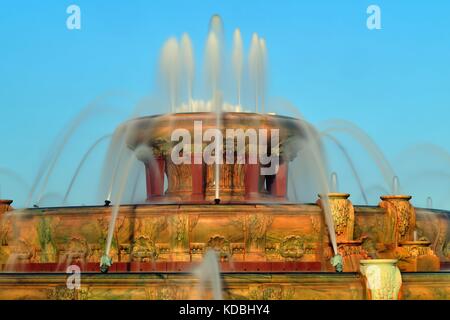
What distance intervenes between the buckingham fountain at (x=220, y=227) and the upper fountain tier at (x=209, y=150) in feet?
0.10

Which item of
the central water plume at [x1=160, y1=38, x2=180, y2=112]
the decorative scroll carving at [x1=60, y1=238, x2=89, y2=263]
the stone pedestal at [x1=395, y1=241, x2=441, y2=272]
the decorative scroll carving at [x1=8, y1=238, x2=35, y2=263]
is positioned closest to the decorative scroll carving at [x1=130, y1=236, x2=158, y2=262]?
the decorative scroll carving at [x1=60, y1=238, x2=89, y2=263]

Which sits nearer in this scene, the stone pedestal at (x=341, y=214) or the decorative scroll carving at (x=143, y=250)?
the decorative scroll carving at (x=143, y=250)

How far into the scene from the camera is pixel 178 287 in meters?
16.5

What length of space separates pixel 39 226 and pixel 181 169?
4669mm

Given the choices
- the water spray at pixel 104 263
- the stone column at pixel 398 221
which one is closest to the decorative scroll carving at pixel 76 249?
the water spray at pixel 104 263

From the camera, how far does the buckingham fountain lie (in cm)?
1684

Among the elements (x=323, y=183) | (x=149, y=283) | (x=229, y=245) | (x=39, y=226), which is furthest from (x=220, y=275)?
(x=323, y=183)

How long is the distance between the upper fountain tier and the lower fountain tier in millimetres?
7952

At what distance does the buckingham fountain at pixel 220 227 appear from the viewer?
16.8 metres

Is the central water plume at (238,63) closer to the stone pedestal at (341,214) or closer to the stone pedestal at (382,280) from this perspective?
the stone pedestal at (341,214)

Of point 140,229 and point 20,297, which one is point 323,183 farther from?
point 20,297

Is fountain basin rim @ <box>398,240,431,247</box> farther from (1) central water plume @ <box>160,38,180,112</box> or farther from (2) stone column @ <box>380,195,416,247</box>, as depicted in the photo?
(1) central water plume @ <box>160,38,180,112</box>

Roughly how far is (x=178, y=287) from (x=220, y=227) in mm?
4452

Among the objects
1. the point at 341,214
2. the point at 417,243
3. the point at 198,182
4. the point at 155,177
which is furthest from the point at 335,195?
the point at 155,177
